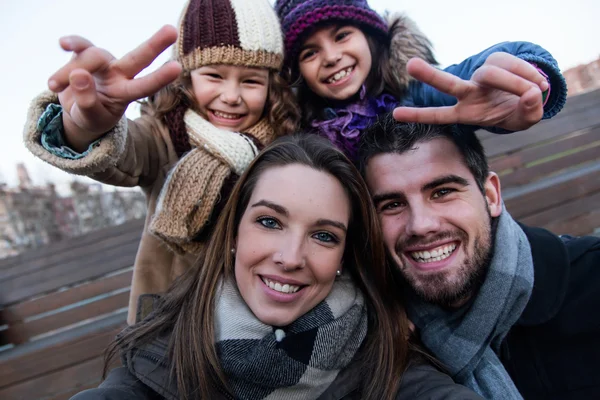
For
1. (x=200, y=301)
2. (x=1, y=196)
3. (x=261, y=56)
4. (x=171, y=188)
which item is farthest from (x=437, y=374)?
(x=1, y=196)

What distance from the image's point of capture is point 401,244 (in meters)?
1.64

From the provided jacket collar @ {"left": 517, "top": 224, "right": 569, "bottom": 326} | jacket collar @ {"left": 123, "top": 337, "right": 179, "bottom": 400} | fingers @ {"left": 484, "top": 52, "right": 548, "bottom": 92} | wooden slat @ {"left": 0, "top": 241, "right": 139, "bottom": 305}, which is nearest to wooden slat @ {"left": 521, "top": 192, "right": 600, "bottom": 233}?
jacket collar @ {"left": 517, "top": 224, "right": 569, "bottom": 326}

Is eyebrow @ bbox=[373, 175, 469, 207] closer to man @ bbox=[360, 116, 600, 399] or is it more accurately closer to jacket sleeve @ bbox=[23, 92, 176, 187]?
man @ bbox=[360, 116, 600, 399]

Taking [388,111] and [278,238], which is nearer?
[278,238]

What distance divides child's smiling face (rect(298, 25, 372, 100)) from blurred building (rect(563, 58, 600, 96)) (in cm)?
499

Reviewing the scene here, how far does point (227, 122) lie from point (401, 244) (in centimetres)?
94

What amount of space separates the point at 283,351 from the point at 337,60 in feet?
4.40

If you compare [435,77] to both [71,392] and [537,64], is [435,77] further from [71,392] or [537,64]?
[71,392]

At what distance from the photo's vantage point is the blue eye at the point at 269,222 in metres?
1.49

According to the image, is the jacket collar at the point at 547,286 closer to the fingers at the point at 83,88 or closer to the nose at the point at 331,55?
the nose at the point at 331,55

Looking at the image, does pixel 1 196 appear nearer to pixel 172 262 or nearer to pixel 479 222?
pixel 172 262

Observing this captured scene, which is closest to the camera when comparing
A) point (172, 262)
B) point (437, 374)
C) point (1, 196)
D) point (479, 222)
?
point (437, 374)

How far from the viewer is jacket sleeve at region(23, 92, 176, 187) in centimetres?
128

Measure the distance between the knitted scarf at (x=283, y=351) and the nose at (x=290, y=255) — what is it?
0.21 m
